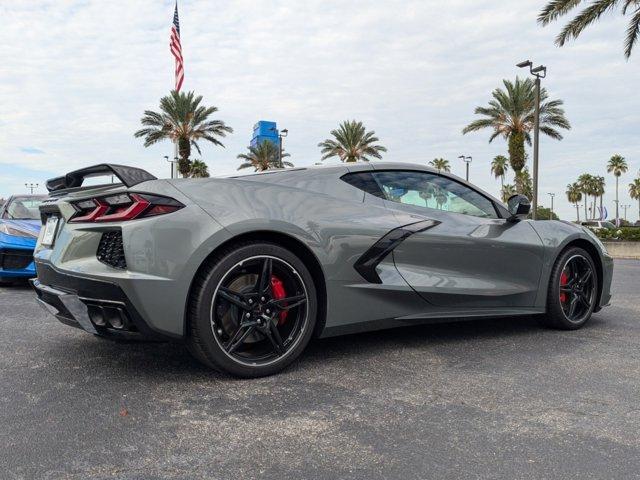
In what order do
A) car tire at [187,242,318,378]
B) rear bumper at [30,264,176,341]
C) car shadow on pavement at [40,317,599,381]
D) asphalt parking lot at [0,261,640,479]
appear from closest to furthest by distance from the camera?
asphalt parking lot at [0,261,640,479] < rear bumper at [30,264,176,341] < car tire at [187,242,318,378] < car shadow on pavement at [40,317,599,381]

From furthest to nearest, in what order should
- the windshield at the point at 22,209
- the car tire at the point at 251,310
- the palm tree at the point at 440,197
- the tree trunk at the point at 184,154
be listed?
1. the tree trunk at the point at 184,154
2. the windshield at the point at 22,209
3. the palm tree at the point at 440,197
4. the car tire at the point at 251,310

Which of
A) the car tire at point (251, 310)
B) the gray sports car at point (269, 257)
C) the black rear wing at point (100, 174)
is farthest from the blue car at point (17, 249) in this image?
the car tire at point (251, 310)

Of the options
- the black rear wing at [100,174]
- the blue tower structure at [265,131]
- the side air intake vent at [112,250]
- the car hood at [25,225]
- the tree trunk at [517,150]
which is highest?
the blue tower structure at [265,131]

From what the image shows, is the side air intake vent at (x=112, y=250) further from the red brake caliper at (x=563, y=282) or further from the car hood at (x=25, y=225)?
the car hood at (x=25, y=225)

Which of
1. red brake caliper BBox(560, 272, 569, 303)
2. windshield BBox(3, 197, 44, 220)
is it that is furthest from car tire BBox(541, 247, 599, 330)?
windshield BBox(3, 197, 44, 220)

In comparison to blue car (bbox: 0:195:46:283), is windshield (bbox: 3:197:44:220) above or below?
above

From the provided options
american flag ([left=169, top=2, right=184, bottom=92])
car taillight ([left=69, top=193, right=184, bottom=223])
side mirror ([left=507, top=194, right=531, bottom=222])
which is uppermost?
american flag ([left=169, top=2, right=184, bottom=92])

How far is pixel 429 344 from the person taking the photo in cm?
384

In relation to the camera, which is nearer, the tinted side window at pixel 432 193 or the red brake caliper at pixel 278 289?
the red brake caliper at pixel 278 289

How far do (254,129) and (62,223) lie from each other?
271 ft

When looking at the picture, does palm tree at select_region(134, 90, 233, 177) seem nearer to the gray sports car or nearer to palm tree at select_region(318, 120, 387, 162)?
palm tree at select_region(318, 120, 387, 162)

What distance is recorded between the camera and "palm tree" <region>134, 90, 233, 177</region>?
108ft

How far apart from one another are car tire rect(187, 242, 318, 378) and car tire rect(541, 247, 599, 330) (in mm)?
2218

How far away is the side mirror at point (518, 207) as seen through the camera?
414 centimetres
